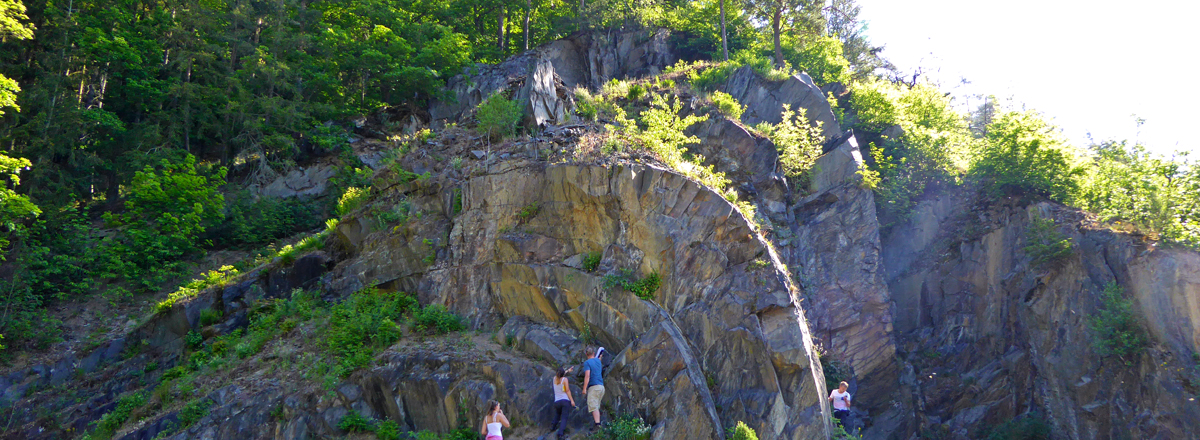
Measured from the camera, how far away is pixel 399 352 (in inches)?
546

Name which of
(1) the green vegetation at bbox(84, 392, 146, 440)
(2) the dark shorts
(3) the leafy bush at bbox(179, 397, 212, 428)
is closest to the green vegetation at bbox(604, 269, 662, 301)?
(2) the dark shorts

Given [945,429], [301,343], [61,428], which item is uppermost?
[301,343]

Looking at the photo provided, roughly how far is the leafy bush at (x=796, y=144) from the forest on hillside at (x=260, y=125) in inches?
5.0

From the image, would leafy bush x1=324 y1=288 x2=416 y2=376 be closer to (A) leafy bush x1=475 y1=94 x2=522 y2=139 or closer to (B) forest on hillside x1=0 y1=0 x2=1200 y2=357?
(A) leafy bush x1=475 y1=94 x2=522 y2=139

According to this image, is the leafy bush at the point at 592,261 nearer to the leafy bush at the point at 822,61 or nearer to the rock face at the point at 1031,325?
the rock face at the point at 1031,325

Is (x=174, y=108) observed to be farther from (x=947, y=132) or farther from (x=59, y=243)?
(x=947, y=132)

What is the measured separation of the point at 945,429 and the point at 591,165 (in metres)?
12.7

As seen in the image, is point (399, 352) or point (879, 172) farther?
point (879, 172)

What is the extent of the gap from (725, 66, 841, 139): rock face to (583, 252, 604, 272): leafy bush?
38.8ft

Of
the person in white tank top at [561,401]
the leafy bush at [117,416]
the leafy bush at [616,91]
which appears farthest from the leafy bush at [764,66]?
the leafy bush at [117,416]

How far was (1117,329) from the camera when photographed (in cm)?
1588

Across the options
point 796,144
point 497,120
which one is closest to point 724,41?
point 796,144

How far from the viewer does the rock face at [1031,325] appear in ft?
49.7

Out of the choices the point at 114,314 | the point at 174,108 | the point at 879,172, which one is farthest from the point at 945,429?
the point at 174,108
